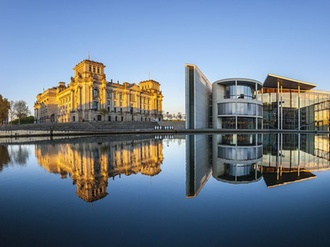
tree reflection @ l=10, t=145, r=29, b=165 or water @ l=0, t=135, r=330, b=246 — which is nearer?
water @ l=0, t=135, r=330, b=246

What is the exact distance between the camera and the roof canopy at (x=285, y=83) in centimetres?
5371

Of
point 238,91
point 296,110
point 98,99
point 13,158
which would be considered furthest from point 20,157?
point 296,110

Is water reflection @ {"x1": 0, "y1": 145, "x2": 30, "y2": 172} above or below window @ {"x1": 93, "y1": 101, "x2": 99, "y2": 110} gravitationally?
below

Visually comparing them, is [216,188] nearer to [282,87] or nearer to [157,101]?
[282,87]

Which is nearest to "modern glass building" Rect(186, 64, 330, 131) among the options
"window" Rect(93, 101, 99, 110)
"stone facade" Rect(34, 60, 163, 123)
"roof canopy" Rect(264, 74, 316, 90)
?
"roof canopy" Rect(264, 74, 316, 90)

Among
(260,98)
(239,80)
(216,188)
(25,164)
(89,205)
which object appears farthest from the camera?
(260,98)

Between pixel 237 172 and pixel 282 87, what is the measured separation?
6228cm

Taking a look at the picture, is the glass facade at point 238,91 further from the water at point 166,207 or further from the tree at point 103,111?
the water at point 166,207

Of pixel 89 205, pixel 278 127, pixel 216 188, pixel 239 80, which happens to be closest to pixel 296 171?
pixel 216 188

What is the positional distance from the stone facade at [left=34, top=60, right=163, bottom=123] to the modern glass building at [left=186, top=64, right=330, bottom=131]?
92.6 feet

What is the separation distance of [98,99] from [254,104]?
147 ft

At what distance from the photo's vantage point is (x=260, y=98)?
6506 cm

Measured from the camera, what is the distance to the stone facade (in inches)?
2527

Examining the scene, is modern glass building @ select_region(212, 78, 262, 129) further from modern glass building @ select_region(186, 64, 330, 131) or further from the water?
the water
